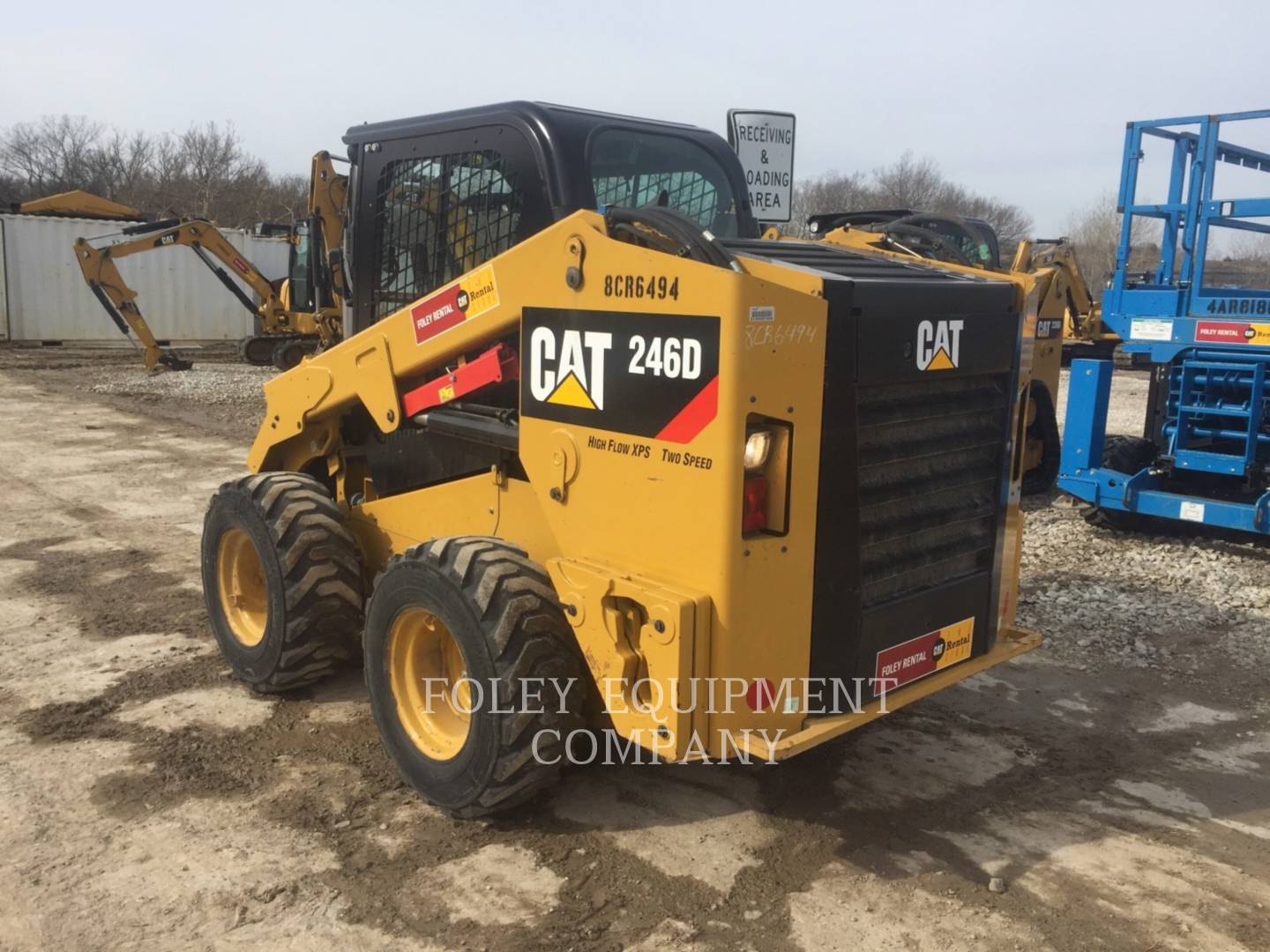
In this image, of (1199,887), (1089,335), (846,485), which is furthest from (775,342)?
(1089,335)

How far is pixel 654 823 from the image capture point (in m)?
3.61

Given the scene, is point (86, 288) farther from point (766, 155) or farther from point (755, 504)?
point (755, 504)

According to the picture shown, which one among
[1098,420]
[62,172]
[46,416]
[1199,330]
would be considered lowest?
[46,416]

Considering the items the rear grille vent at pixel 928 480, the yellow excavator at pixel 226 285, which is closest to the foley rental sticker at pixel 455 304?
the rear grille vent at pixel 928 480

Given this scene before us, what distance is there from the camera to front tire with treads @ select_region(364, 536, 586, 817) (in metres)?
3.28

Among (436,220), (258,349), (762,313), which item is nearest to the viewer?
(762,313)

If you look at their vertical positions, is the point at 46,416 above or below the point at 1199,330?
below

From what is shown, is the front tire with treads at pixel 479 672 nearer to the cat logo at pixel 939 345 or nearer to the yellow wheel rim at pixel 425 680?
the yellow wheel rim at pixel 425 680

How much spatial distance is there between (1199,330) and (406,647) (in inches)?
248

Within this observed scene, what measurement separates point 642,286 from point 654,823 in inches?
69.7

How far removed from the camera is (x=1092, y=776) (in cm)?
409

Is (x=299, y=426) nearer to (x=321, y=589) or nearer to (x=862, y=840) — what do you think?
(x=321, y=589)

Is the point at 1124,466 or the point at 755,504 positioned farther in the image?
the point at 1124,466

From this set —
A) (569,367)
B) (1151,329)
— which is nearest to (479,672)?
(569,367)
